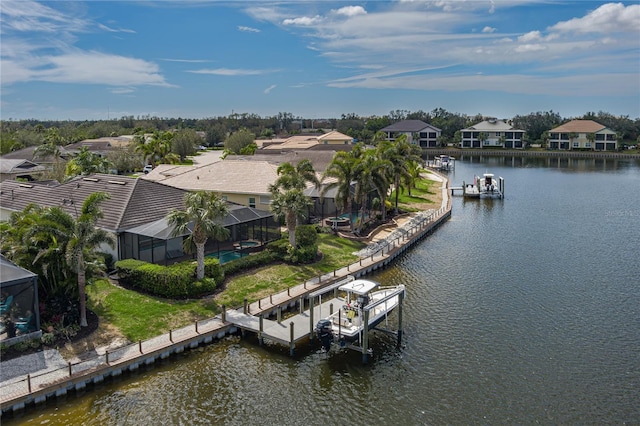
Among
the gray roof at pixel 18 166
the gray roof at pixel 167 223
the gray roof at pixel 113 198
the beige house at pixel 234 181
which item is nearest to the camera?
the gray roof at pixel 167 223

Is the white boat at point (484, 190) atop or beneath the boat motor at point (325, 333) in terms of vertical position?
atop

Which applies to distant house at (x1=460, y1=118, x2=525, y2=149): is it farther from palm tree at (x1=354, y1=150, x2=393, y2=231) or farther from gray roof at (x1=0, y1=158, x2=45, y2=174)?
gray roof at (x1=0, y1=158, x2=45, y2=174)

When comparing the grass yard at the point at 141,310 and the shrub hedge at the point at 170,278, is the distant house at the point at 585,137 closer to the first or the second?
the shrub hedge at the point at 170,278

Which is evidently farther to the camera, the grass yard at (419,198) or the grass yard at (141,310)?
the grass yard at (419,198)

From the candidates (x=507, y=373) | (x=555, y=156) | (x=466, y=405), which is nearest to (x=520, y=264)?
(x=507, y=373)

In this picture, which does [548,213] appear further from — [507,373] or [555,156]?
[555,156]

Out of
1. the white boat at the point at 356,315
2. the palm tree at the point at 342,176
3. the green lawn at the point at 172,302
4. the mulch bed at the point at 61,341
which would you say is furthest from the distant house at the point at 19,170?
the white boat at the point at 356,315

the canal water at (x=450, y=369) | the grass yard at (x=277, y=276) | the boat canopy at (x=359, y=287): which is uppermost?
the boat canopy at (x=359, y=287)
